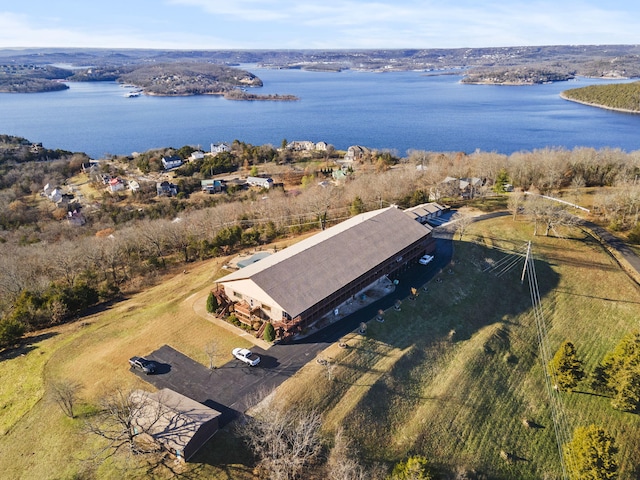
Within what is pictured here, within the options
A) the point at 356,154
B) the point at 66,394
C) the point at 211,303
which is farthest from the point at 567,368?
the point at 356,154

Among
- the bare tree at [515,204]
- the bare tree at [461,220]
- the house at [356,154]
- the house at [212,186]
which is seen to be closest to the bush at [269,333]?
the bare tree at [461,220]

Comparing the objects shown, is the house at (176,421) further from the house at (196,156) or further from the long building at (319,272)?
the house at (196,156)

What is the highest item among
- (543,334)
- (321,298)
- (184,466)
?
(321,298)

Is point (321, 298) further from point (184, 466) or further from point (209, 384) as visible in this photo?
point (184, 466)

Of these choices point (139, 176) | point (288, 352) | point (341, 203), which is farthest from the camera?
point (139, 176)

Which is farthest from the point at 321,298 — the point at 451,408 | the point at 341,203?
the point at 341,203

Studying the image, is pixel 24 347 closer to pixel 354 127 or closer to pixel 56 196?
pixel 56 196
